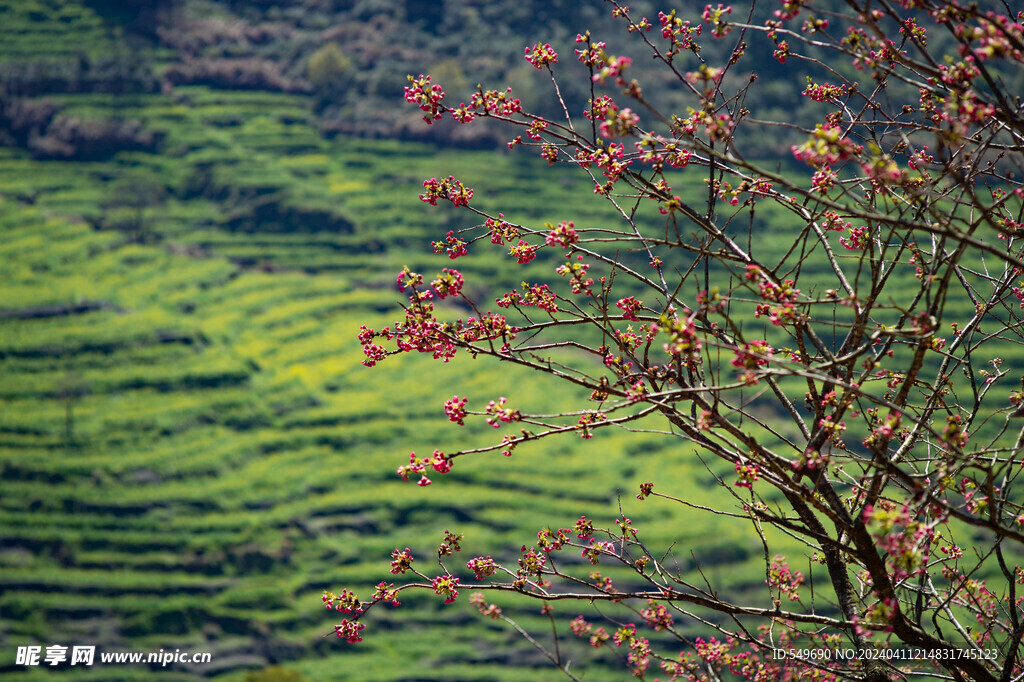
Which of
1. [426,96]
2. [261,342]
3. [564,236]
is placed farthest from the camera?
[261,342]

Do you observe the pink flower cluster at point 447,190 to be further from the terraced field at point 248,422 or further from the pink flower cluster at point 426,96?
the terraced field at point 248,422

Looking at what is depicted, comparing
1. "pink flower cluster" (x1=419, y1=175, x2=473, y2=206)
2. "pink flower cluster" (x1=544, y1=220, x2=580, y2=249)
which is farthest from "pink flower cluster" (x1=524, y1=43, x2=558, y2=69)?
"pink flower cluster" (x1=544, y1=220, x2=580, y2=249)

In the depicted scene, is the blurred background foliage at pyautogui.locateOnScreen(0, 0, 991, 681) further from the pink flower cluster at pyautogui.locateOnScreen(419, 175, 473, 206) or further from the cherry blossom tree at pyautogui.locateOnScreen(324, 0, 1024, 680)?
the pink flower cluster at pyautogui.locateOnScreen(419, 175, 473, 206)

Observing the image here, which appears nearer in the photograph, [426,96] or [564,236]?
[564,236]

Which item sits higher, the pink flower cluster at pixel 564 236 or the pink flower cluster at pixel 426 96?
the pink flower cluster at pixel 426 96

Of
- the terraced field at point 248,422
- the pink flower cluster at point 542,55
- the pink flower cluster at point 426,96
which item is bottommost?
the terraced field at point 248,422

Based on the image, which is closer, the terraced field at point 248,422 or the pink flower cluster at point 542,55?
the pink flower cluster at point 542,55

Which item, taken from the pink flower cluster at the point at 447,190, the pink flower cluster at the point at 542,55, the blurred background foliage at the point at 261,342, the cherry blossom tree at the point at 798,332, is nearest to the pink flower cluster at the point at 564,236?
the cherry blossom tree at the point at 798,332

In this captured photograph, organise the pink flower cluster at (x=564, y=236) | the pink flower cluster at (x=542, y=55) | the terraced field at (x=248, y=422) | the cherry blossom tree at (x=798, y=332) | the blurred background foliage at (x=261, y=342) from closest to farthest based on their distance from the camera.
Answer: the cherry blossom tree at (x=798, y=332), the pink flower cluster at (x=564, y=236), the pink flower cluster at (x=542, y=55), the terraced field at (x=248, y=422), the blurred background foliage at (x=261, y=342)

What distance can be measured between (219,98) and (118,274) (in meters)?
18.6

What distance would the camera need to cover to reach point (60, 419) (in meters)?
31.5

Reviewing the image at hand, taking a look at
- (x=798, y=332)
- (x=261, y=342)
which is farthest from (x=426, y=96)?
(x=261, y=342)

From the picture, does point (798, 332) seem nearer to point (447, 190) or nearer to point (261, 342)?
point (447, 190)

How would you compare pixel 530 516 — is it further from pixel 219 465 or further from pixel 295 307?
pixel 295 307
